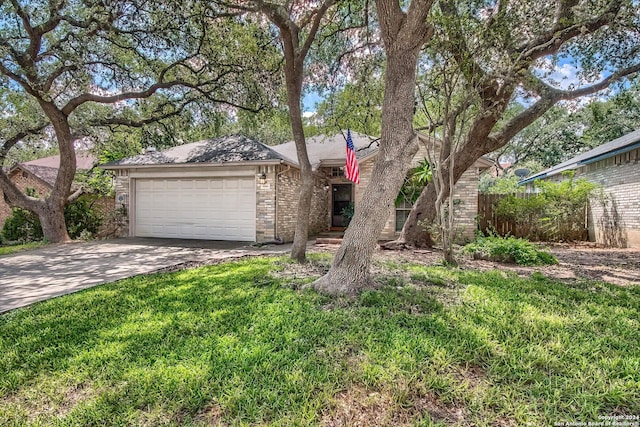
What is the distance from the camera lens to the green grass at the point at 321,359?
209 centimetres

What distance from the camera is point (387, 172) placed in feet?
12.8

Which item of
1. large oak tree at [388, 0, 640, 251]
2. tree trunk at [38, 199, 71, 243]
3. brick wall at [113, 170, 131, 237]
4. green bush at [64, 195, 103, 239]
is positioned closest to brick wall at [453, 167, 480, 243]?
large oak tree at [388, 0, 640, 251]

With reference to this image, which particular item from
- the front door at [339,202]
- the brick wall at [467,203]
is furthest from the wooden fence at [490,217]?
the front door at [339,202]

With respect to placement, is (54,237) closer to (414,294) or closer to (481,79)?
(414,294)

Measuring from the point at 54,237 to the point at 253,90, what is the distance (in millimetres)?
7699

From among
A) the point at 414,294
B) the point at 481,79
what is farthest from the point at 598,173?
the point at 414,294

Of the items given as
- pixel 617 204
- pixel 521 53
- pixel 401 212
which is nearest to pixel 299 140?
pixel 521 53

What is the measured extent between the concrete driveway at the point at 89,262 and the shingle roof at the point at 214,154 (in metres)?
2.56

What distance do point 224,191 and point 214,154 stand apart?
49.1 inches

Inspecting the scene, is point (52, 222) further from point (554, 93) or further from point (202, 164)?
point (554, 93)

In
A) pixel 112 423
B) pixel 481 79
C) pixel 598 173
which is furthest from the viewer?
pixel 598 173

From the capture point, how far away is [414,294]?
157 inches

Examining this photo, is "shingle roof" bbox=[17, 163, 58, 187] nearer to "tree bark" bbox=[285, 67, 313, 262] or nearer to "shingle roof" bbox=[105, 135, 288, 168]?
"shingle roof" bbox=[105, 135, 288, 168]

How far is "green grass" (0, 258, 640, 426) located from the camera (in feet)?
6.87
